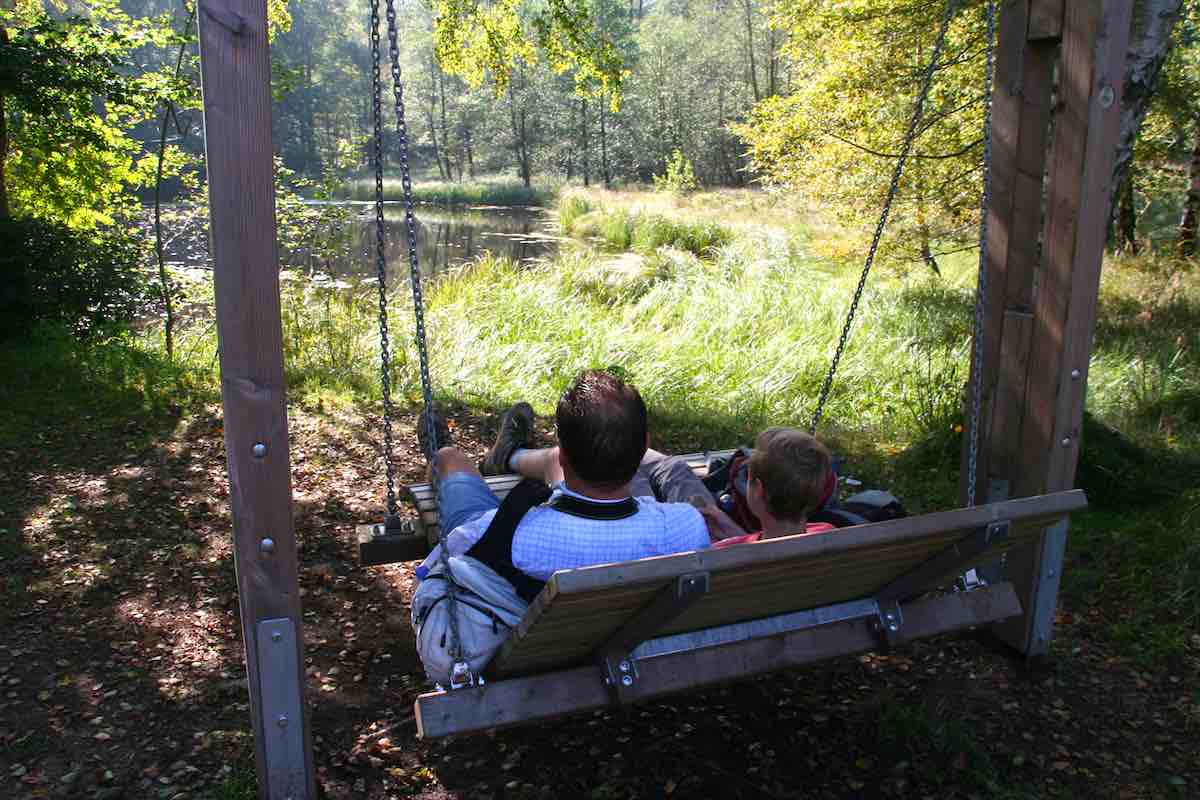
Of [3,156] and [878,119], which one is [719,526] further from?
[878,119]

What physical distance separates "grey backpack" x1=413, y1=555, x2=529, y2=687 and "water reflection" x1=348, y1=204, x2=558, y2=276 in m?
13.5

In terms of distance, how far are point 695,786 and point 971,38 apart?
853 centimetres

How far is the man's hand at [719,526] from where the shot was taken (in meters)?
2.91

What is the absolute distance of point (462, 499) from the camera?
2795 mm

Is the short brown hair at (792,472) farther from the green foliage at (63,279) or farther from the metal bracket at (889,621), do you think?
the green foliage at (63,279)

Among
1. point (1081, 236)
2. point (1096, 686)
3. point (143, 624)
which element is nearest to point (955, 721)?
point (1096, 686)

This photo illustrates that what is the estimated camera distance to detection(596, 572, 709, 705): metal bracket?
74.3 inches

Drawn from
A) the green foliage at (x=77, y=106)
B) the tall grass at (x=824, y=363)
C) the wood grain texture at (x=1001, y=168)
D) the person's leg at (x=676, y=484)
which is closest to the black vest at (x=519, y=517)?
the person's leg at (x=676, y=484)

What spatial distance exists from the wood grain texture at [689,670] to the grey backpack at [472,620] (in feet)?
0.37

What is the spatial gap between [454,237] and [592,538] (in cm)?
2442

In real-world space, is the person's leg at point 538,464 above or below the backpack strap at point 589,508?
below

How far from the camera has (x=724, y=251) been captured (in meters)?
14.1

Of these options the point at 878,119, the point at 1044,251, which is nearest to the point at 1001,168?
the point at 1044,251

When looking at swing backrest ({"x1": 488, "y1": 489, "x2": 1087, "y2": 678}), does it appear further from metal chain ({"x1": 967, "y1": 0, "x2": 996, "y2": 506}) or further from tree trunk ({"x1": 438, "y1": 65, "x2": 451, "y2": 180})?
tree trunk ({"x1": 438, "y1": 65, "x2": 451, "y2": 180})
